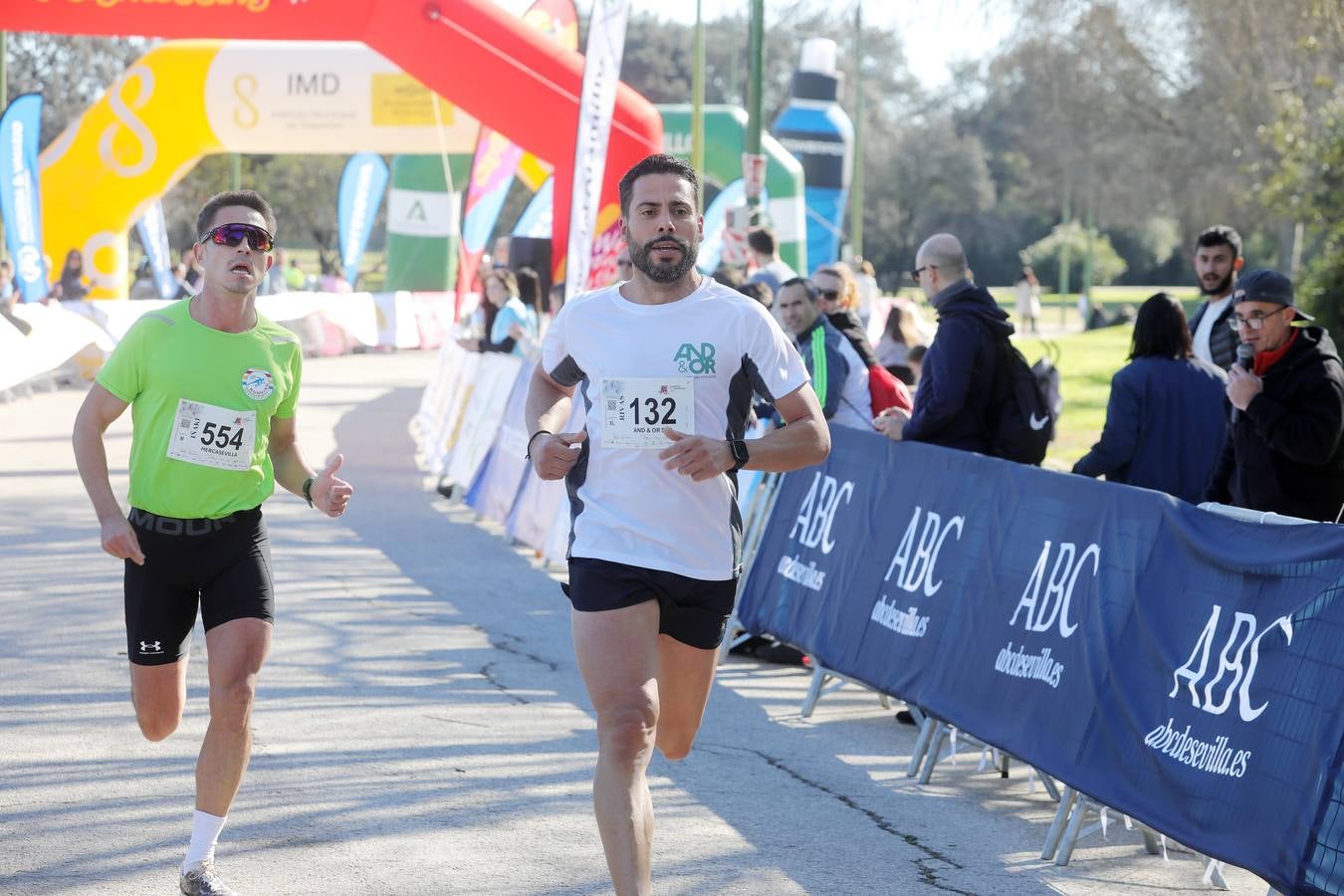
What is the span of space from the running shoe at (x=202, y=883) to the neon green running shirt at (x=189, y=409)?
0.96 meters

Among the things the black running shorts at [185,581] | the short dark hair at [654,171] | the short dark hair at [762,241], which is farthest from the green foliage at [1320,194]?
the black running shorts at [185,581]

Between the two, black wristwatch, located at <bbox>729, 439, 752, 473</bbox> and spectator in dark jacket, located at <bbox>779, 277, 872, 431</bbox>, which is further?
spectator in dark jacket, located at <bbox>779, 277, 872, 431</bbox>

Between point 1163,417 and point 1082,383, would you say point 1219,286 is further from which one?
point 1082,383

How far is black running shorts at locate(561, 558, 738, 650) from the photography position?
4508 millimetres

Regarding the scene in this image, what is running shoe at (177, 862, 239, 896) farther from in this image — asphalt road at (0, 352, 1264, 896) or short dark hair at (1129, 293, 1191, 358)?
short dark hair at (1129, 293, 1191, 358)

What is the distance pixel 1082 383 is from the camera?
28891 millimetres

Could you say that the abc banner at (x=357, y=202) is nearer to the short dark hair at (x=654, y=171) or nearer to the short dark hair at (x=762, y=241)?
the short dark hair at (x=762, y=241)

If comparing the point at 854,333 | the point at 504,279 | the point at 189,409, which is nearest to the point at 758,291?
the point at 854,333

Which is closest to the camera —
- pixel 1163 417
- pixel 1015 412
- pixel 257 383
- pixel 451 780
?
pixel 257 383

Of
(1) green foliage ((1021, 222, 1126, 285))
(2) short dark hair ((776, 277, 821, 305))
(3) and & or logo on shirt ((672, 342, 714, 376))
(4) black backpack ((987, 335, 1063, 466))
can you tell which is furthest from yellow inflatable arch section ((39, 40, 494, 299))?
(1) green foliage ((1021, 222, 1126, 285))

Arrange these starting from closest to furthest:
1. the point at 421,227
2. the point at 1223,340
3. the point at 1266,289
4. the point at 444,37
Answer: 1. the point at 1266,289
2. the point at 1223,340
3. the point at 444,37
4. the point at 421,227

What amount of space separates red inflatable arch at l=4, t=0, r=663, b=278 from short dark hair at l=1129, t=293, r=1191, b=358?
943 centimetres

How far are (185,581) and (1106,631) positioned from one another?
278 centimetres

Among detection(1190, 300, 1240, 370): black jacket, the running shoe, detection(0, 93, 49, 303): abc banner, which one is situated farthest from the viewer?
detection(0, 93, 49, 303): abc banner
